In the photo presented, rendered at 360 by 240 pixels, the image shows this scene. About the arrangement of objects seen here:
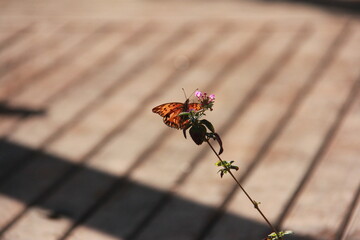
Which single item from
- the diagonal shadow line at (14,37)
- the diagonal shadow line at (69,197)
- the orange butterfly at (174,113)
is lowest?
the orange butterfly at (174,113)

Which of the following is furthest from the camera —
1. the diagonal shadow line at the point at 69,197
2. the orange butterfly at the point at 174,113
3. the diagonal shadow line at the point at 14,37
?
the diagonal shadow line at the point at 14,37

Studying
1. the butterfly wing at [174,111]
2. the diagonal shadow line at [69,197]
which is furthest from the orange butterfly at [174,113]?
the diagonal shadow line at [69,197]

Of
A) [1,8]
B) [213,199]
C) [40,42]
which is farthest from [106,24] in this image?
[213,199]

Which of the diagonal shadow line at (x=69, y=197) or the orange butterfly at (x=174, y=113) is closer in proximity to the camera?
the orange butterfly at (x=174, y=113)

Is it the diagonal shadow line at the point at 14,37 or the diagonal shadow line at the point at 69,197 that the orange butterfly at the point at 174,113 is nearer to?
the diagonal shadow line at the point at 69,197

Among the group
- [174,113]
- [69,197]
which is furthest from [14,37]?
[174,113]

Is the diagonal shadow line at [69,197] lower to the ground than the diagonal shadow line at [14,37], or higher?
lower

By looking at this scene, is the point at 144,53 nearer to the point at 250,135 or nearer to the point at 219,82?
the point at 219,82

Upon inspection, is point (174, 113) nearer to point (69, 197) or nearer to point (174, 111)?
point (174, 111)

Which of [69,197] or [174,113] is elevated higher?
[69,197]

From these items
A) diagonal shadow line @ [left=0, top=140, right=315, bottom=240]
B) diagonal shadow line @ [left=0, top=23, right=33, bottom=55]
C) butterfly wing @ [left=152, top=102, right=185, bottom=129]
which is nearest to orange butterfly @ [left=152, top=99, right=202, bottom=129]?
butterfly wing @ [left=152, top=102, right=185, bottom=129]
